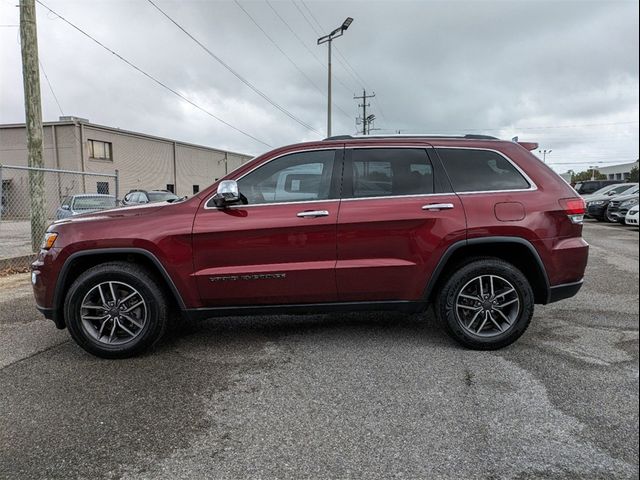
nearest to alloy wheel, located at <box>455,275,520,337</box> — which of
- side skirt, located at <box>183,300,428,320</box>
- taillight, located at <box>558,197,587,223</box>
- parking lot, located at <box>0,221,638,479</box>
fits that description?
parking lot, located at <box>0,221,638,479</box>

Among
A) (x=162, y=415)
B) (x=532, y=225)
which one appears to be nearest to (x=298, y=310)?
(x=162, y=415)

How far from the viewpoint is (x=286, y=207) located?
394cm

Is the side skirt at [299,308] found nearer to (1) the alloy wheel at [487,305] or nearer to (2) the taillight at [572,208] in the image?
(1) the alloy wheel at [487,305]

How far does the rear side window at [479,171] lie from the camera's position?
4016 millimetres

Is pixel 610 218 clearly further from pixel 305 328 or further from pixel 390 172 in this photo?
pixel 305 328

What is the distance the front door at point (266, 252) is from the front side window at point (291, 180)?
3.7 inches

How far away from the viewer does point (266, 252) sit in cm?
388

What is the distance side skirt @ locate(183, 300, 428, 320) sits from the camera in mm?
3973

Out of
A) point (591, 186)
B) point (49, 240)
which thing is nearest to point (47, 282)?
point (49, 240)

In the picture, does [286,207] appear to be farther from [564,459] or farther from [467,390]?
[564,459]

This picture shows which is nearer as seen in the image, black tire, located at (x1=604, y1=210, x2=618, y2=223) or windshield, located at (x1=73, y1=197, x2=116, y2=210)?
windshield, located at (x1=73, y1=197, x2=116, y2=210)

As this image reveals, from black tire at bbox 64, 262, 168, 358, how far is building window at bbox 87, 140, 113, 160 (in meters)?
30.6

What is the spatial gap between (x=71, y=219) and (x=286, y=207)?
1927 millimetres

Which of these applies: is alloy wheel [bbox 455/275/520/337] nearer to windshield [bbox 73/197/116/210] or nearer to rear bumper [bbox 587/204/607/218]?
windshield [bbox 73/197/116/210]
